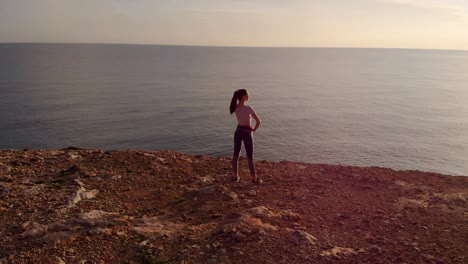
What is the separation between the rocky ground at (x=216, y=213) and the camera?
6.99 meters

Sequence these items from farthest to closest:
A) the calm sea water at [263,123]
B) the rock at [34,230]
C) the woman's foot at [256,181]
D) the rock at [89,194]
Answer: the calm sea water at [263,123]
the woman's foot at [256,181]
the rock at [89,194]
the rock at [34,230]

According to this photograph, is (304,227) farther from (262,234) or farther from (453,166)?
(453,166)

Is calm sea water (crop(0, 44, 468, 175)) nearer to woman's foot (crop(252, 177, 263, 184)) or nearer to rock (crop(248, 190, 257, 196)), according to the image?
woman's foot (crop(252, 177, 263, 184))

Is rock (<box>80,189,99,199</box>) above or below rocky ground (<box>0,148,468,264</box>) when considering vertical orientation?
above

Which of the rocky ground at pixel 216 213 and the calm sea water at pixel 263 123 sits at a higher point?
the rocky ground at pixel 216 213

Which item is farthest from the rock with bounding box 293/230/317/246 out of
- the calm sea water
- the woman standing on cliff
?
the calm sea water

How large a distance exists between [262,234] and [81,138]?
33204 mm

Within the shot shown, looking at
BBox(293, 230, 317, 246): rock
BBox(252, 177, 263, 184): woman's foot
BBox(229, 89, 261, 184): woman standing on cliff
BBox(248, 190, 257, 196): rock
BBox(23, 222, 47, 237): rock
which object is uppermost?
BBox(229, 89, 261, 184): woman standing on cliff

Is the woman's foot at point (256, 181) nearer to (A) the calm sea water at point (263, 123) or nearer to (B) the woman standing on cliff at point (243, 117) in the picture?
(B) the woman standing on cliff at point (243, 117)

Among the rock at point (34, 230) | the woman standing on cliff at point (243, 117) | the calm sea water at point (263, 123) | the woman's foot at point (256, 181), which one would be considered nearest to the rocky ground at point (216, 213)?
the rock at point (34, 230)

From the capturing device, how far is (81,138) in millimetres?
36531

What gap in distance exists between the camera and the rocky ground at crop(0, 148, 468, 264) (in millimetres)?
6992

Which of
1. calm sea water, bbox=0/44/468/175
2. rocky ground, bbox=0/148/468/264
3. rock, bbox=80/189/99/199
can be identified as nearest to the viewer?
rocky ground, bbox=0/148/468/264

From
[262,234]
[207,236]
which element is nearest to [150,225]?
[207,236]
